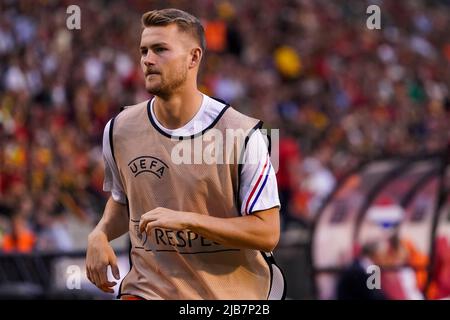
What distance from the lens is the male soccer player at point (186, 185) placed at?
6199 mm

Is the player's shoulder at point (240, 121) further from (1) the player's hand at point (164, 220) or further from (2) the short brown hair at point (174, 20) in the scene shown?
(1) the player's hand at point (164, 220)

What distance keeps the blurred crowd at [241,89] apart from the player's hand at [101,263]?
28.5 ft

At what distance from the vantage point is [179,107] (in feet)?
20.8

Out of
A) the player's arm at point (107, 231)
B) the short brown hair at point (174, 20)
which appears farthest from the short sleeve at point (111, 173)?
the short brown hair at point (174, 20)

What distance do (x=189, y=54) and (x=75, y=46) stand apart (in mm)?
13265

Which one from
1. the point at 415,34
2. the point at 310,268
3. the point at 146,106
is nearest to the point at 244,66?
the point at 415,34

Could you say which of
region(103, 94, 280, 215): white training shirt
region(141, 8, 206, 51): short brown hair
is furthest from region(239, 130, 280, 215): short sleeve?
region(141, 8, 206, 51): short brown hair

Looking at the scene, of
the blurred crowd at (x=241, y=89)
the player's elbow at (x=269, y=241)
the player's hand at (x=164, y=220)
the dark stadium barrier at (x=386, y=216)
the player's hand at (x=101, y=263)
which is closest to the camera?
the player's hand at (x=164, y=220)

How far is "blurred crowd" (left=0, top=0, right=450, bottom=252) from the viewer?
16109mm

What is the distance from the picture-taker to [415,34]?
27375 millimetres

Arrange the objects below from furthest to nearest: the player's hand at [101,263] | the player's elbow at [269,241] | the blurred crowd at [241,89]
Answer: the blurred crowd at [241,89] → the player's hand at [101,263] → the player's elbow at [269,241]

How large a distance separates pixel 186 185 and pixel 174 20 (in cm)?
83

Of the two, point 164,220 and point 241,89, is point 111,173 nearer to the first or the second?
point 164,220

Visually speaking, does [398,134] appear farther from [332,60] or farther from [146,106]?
[146,106]
